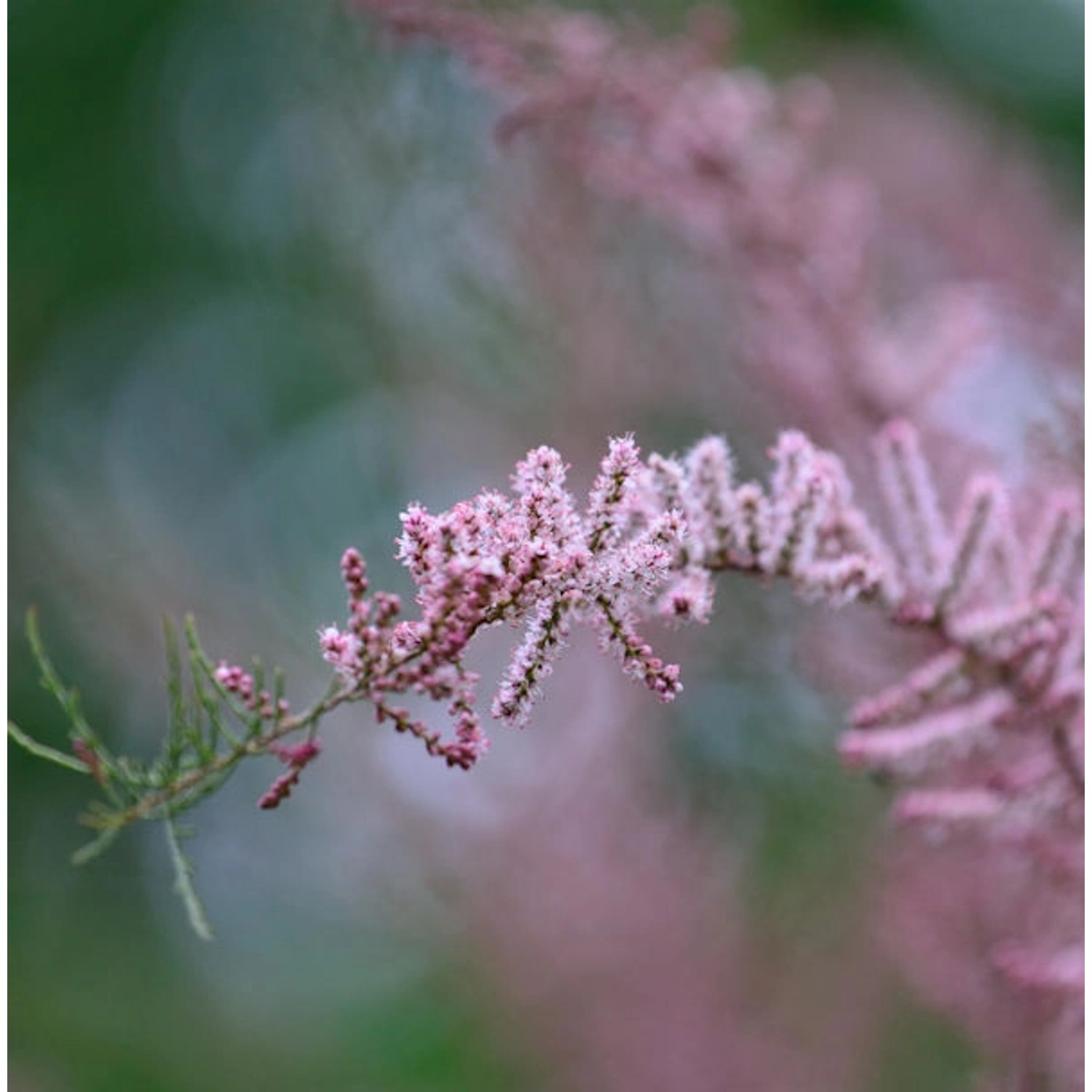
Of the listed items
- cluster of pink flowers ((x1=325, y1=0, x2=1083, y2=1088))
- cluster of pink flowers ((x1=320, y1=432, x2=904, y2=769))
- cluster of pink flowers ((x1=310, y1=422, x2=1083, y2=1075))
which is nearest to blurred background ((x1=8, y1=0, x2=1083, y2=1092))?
cluster of pink flowers ((x1=325, y1=0, x2=1083, y2=1088))

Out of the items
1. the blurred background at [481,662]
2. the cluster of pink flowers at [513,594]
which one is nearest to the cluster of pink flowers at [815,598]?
the cluster of pink flowers at [513,594]

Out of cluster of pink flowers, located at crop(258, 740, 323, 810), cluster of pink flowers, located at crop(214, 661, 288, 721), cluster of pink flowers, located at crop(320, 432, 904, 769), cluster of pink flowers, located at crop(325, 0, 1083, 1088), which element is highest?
cluster of pink flowers, located at crop(325, 0, 1083, 1088)

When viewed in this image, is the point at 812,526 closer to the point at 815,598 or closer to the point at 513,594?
the point at 815,598

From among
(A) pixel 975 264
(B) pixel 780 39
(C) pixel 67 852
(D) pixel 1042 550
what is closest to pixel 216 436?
(C) pixel 67 852

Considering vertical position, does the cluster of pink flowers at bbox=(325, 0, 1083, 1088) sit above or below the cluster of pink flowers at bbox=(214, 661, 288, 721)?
above

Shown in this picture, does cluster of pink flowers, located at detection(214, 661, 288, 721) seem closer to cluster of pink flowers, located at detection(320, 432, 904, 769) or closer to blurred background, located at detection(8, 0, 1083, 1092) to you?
cluster of pink flowers, located at detection(320, 432, 904, 769)

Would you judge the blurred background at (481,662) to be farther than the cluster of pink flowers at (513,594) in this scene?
Yes

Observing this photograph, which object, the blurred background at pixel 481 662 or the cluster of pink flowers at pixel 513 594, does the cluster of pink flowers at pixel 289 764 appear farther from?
the blurred background at pixel 481 662

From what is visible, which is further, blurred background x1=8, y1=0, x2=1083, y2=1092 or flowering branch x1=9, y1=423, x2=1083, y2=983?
blurred background x1=8, y1=0, x2=1083, y2=1092
